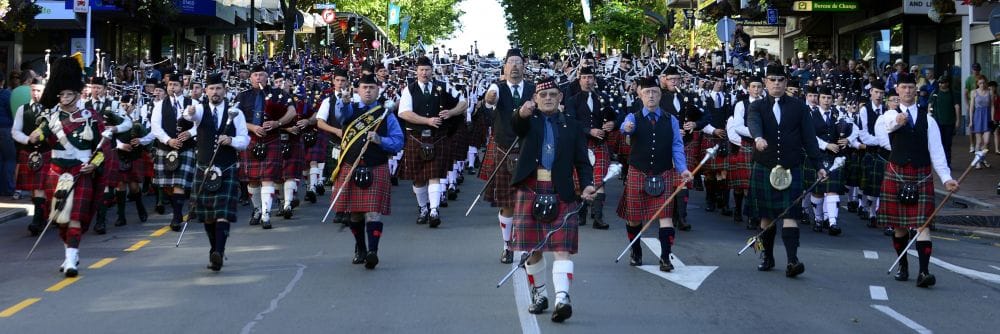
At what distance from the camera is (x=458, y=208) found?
1641 centimetres

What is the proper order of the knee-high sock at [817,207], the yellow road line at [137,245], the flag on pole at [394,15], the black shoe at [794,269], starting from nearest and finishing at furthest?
the black shoe at [794,269]
the yellow road line at [137,245]
the knee-high sock at [817,207]
the flag on pole at [394,15]

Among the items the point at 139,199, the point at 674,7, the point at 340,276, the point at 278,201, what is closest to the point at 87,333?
the point at 340,276

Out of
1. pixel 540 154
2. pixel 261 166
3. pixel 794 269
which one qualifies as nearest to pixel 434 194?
pixel 261 166

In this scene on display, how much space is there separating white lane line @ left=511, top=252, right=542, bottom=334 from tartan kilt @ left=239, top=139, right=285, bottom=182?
4985mm

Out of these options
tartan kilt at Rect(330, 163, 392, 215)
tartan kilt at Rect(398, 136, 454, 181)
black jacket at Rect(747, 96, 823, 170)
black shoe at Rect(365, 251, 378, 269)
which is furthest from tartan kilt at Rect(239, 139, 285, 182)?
black jacket at Rect(747, 96, 823, 170)

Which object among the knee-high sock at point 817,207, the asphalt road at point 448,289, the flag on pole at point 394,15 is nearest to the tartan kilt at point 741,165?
the knee-high sock at point 817,207

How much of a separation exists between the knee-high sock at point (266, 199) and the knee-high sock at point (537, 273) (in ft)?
20.7

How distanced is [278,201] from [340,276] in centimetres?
708

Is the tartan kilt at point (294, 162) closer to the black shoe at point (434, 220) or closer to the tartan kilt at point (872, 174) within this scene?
the black shoe at point (434, 220)

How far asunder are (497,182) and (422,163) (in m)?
2.87

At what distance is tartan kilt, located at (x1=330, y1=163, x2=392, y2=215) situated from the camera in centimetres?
1102

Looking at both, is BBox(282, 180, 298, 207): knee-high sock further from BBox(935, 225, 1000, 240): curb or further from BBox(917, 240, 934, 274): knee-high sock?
BBox(917, 240, 934, 274): knee-high sock

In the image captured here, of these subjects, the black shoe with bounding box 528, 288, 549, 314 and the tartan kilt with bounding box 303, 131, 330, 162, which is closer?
the black shoe with bounding box 528, 288, 549, 314

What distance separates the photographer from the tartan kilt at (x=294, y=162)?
15371 millimetres
